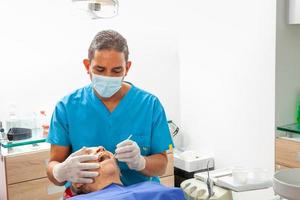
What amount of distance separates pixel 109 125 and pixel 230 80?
1.53 m

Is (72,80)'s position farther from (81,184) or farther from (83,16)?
(81,184)

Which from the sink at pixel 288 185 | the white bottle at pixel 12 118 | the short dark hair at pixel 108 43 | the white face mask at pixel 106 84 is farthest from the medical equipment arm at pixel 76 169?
the white bottle at pixel 12 118

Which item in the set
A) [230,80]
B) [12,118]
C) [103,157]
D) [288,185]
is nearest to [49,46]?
[12,118]

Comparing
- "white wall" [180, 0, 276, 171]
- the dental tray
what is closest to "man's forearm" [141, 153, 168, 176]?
the dental tray

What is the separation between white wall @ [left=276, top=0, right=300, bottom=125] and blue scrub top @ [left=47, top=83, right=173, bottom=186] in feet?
4.18

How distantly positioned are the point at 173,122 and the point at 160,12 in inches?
37.3

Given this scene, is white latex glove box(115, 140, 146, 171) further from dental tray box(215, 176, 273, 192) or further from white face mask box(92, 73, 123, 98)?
dental tray box(215, 176, 273, 192)

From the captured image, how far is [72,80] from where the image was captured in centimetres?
282

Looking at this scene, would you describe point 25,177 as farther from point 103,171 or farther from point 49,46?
point 103,171

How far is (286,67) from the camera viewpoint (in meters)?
2.52

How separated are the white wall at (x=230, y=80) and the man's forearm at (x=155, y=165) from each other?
1289mm

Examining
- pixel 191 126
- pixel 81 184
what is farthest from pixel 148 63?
pixel 81 184

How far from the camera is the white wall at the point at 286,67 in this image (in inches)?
96.7

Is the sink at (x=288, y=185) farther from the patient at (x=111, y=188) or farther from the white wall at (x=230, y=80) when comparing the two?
the white wall at (x=230, y=80)
